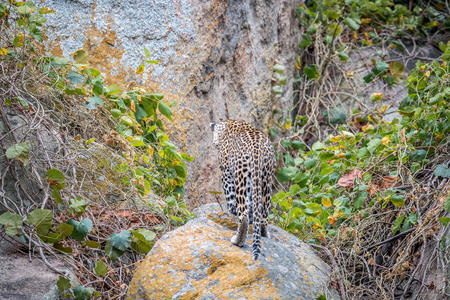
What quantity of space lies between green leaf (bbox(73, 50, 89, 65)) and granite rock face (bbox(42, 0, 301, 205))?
63 cm

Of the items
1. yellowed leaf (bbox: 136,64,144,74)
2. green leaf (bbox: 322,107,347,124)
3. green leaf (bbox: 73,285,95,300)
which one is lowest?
green leaf (bbox: 73,285,95,300)

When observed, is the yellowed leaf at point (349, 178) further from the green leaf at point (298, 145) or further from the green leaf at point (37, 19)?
the green leaf at point (37, 19)

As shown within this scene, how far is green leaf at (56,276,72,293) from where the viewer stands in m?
4.45

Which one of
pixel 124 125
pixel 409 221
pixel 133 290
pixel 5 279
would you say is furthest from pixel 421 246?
pixel 5 279

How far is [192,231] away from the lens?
5.12m

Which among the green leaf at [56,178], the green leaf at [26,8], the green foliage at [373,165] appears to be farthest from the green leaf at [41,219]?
the green foliage at [373,165]

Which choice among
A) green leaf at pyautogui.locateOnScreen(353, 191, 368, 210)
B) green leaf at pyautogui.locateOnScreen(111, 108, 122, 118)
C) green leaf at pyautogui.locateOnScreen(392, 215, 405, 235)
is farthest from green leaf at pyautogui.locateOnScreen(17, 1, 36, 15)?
green leaf at pyautogui.locateOnScreen(392, 215, 405, 235)

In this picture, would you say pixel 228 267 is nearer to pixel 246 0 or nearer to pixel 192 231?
pixel 192 231

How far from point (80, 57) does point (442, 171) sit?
4236 mm

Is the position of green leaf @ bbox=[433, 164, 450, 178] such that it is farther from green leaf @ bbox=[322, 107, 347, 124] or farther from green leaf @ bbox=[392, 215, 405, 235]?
green leaf @ bbox=[322, 107, 347, 124]

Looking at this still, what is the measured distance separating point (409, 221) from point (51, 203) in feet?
12.1

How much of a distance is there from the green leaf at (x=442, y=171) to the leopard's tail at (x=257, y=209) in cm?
194

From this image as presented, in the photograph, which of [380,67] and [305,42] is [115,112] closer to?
[305,42]

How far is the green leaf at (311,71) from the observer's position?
9.80 meters
